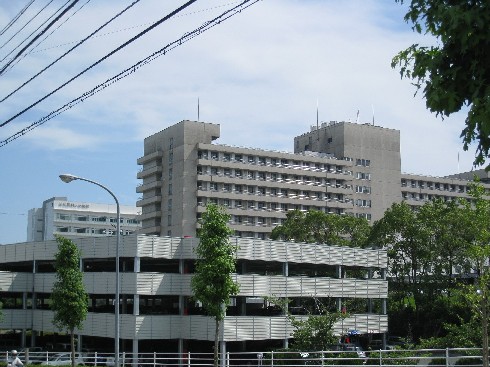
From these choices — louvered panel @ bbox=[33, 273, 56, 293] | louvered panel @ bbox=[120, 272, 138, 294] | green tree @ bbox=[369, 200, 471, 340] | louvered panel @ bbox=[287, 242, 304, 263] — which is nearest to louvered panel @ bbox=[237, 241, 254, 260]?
louvered panel @ bbox=[287, 242, 304, 263]

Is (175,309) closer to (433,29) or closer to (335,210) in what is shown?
(433,29)

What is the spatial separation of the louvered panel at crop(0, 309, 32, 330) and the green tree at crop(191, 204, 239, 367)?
2446 centimetres

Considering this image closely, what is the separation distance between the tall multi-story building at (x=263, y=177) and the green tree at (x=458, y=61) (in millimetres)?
95583

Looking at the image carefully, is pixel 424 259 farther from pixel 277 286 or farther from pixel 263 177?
pixel 263 177

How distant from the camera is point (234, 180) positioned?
359ft

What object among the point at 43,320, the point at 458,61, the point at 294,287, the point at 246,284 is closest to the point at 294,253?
the point at 294,287

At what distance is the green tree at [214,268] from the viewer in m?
35.7

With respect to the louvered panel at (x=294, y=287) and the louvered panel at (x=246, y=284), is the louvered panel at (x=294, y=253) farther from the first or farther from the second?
the louvered panel at (x=246, y=284)

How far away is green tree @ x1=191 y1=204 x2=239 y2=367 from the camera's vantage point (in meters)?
35.7

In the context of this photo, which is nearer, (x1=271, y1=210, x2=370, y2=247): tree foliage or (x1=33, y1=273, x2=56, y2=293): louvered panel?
(x1=33, y1=273, x2=56, y2=293): louvered panel

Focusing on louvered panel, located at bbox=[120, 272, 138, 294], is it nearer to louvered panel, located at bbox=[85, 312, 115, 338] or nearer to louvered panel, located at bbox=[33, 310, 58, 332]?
louvered panel, located at bbox=[85, 312, 115, 338]

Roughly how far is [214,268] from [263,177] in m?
78.2

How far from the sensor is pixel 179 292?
4681 cm

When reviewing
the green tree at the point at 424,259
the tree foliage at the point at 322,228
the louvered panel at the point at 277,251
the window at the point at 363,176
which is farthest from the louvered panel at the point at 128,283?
the window at the point at 363,176
